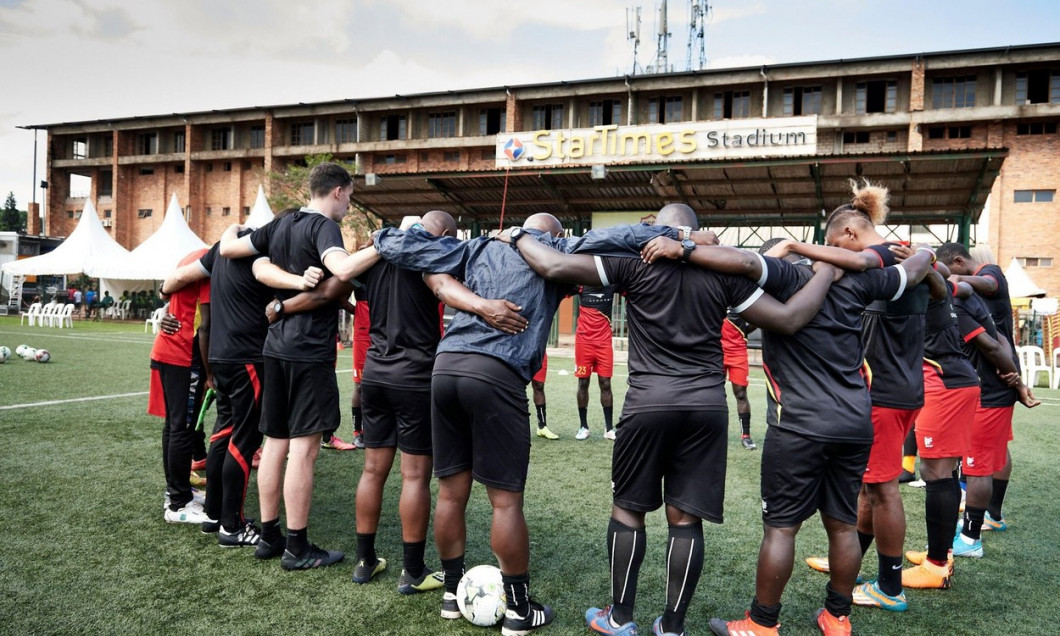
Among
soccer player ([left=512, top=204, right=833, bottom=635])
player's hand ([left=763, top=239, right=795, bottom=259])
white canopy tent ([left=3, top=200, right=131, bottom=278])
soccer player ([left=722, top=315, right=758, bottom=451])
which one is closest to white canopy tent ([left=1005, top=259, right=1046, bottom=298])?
soccer player ([left=722, top=315, right=758, bottom=451])

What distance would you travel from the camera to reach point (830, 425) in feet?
10.3

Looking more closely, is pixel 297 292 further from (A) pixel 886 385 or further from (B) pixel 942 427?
(B) pixel 942 427

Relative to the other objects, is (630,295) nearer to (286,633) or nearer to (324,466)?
(286,633)

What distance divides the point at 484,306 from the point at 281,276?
1.51m

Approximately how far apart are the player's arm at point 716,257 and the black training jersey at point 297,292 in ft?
6.35

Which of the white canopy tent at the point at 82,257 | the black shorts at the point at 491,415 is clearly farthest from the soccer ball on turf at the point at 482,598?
the white canopy tent at the point at 82,257

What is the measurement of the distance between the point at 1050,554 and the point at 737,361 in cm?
407

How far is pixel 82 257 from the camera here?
1114 inches

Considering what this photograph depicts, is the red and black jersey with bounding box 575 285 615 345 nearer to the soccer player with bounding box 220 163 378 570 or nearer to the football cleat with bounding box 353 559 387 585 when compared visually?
the soccer player with bounding box 220 163 378 570

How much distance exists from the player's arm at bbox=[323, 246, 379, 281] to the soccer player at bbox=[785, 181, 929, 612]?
254 cm

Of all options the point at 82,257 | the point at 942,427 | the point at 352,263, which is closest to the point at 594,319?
the point at 942,427

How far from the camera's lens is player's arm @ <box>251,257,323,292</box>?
12.8 feet

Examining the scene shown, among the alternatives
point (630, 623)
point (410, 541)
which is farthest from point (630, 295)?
point (410, 541)

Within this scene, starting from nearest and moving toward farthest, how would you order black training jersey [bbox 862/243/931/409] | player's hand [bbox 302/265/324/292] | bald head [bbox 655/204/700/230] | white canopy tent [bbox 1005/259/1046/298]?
bald head [bbox 655/204/700/230] < black training jersey [bbox 862/243/931/409] < player's hand [bbox 302/265/324/292] < white canopy tent [bbox 1005/259/1046/298]
